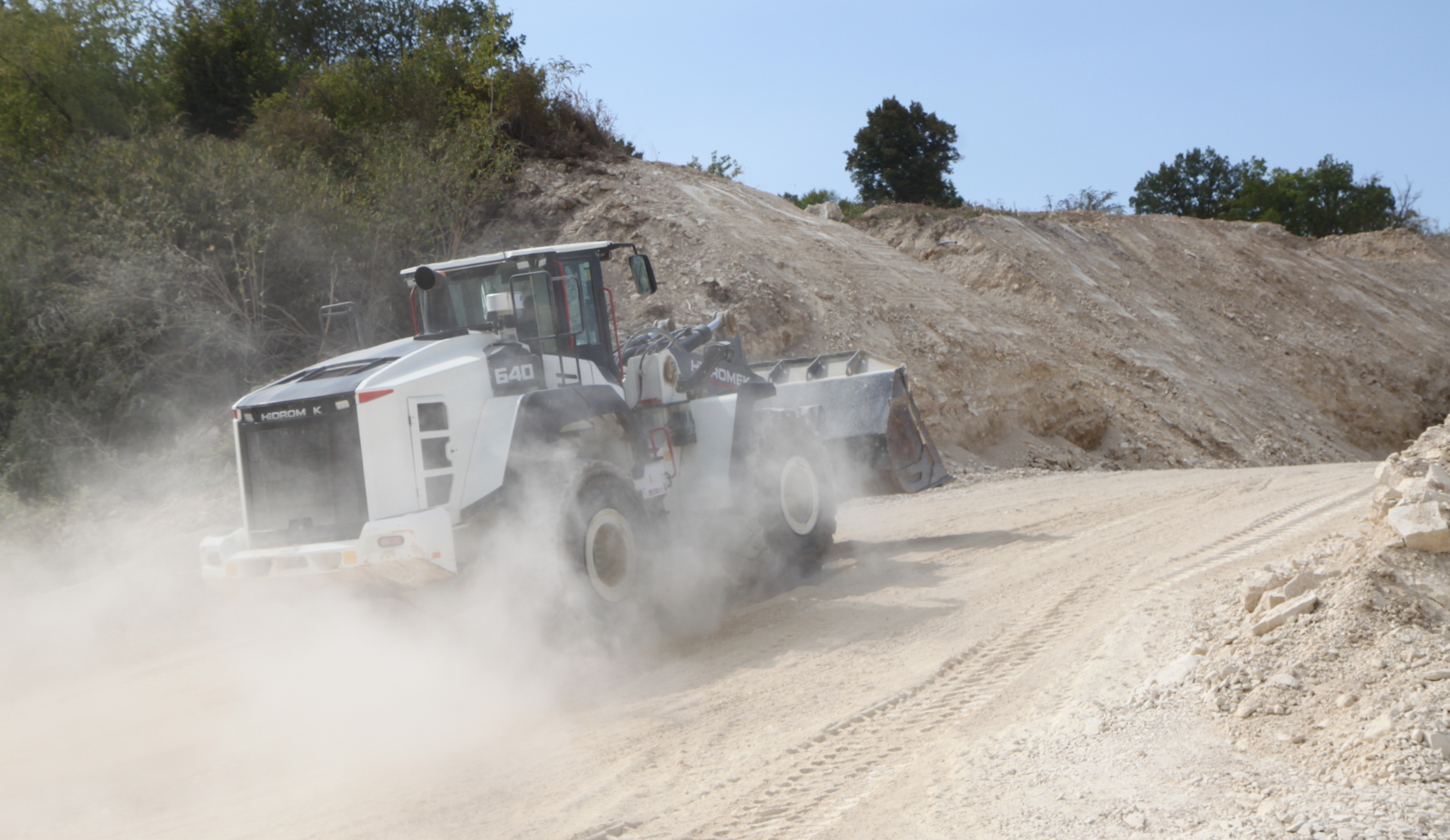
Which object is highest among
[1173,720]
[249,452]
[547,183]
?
[547,183]

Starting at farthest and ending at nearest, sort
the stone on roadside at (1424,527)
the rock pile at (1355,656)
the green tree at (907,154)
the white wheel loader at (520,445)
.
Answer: the green tree at (907,154) → the white wheel loader at (520,445) → the stone on roadside at (1424,527) → the rock pile at (1355,656)

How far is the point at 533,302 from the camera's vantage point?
25.0 feet

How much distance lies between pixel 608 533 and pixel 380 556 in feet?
5.19

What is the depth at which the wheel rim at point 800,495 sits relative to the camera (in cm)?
905

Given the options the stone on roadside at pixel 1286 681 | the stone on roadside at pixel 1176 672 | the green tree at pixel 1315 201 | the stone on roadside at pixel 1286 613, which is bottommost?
the stone on roadside at pixel 1176 672

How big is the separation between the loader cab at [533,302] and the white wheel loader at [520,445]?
0.01m

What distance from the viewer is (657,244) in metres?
19.8

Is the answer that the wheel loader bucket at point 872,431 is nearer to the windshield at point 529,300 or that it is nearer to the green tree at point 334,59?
the windshield at point 529,300

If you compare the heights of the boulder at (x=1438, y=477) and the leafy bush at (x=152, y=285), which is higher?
the leafy bush at (x=152, y=285)

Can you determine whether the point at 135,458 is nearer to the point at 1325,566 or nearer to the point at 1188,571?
the point at 1188,571

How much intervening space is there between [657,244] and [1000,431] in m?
7.41

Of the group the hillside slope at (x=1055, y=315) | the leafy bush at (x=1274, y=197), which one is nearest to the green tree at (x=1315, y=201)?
the leafy bush at (x=1274, y=197)

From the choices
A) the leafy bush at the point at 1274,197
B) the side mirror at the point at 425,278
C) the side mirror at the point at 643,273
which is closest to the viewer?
the side mirror at the point at 425,278

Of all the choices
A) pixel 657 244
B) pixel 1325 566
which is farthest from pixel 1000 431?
pixel 1325 566
